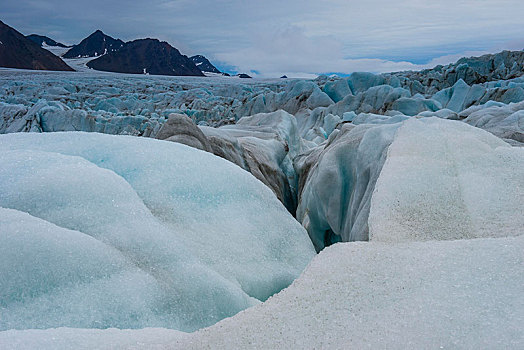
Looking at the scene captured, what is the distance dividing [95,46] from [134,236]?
121068 mm

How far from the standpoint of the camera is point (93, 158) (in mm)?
2746

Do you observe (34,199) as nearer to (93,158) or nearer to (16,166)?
(16,166)

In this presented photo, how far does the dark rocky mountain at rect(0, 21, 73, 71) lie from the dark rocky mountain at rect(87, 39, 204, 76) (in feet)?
70.0

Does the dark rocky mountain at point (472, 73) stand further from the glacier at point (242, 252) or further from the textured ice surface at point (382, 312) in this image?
the textured ice surface at point (382, 312)

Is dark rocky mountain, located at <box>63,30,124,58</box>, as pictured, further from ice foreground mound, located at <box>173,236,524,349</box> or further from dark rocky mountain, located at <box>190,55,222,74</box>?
ice foreground mound, located at <box>173,236,524,349</box>

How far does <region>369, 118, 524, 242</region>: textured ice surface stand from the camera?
1.88m

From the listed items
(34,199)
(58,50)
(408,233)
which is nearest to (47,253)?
(34,199)

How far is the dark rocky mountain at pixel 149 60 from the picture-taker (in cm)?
8425

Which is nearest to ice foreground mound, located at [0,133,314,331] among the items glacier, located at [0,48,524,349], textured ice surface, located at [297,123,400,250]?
glacier, located at [0,48,524,349]

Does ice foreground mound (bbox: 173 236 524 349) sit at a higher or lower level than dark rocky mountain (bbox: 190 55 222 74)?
lower

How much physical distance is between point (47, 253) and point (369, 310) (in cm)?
136

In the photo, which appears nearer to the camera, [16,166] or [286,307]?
[286,307]

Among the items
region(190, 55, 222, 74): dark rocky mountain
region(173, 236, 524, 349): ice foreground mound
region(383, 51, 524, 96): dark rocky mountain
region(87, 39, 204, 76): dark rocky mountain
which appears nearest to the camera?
region(173, 236, 524, 349): ice foreground mound

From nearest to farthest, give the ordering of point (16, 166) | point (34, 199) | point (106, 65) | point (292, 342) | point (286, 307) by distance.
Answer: point (292, 342), point (286, 307), point (34, 199), point (16, 166), point (106, 65)
